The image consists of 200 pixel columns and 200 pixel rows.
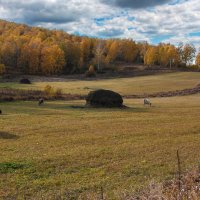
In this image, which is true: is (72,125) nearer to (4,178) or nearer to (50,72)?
(4,178)

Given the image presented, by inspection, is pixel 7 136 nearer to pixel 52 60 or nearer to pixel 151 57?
pixel 52 60

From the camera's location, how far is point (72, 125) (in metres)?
32.3

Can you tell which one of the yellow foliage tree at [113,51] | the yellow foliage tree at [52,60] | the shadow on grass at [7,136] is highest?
the yellow foliage tree at [113,51]

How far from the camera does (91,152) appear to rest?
70.4ft

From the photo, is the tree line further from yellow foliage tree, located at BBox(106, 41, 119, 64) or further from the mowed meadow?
the mowed meadow

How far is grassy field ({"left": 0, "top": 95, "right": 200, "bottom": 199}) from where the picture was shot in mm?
15422

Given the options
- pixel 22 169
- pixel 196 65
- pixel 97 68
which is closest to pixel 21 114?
pixel 22 169

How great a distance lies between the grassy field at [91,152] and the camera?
50.6 ft

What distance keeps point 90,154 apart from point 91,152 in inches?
22.9

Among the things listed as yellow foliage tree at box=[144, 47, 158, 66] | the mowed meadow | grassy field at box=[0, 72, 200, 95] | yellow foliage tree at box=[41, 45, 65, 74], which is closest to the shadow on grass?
the mowed meadow

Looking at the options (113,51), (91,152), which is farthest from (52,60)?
(91,152)

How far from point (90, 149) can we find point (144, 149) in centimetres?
322

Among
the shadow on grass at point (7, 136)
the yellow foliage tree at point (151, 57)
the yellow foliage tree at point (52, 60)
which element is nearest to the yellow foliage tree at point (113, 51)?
the yellow foliage tree at point (151, 57)

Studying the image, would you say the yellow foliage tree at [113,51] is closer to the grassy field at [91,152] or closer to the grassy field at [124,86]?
the grassy field at [124,86]
